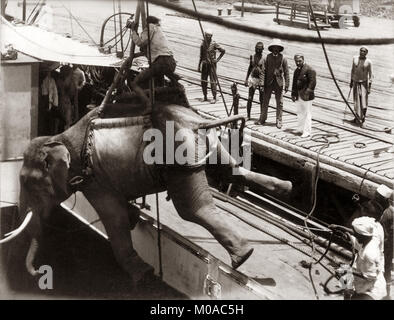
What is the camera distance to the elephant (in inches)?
237

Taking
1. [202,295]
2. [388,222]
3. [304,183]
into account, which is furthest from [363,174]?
[202,295]

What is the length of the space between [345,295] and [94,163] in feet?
9.26

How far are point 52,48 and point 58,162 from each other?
12.3ft

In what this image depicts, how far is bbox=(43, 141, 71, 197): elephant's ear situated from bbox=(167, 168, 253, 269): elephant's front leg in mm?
1116

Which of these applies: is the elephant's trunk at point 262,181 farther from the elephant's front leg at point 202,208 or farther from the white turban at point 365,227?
the white turban at point 365,227

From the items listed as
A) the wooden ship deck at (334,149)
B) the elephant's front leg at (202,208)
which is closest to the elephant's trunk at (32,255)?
the elephant's front leg at (202,208)

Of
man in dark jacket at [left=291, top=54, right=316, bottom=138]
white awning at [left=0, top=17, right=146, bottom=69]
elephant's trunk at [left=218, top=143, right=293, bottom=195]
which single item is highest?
white awning at [left=0, top=17, right=146, bottom=69]

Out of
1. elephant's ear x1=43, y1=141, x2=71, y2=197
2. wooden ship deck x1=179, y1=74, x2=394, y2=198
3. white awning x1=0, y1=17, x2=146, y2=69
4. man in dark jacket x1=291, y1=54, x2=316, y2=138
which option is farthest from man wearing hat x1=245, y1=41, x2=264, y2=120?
elephant's ear x1=43, y1=141, x2=71, y2=197

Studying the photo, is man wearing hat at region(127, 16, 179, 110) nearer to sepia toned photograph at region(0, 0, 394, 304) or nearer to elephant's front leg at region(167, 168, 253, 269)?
sepia toned photograph at region(0, 0, 394, 304)

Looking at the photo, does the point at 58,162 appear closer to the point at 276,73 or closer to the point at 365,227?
the point at 365,227

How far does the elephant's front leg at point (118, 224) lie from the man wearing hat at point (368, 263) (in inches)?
87.7

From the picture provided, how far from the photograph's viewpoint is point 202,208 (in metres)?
6.05

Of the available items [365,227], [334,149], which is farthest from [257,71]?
[365,227]
